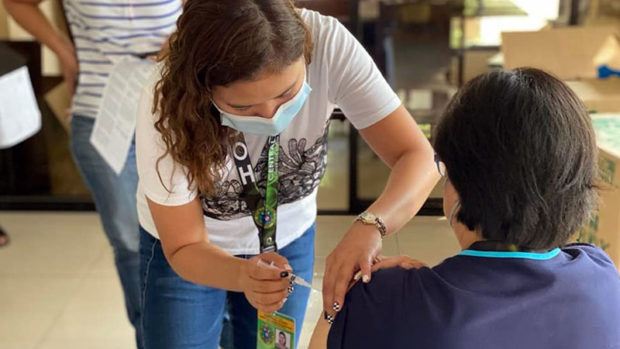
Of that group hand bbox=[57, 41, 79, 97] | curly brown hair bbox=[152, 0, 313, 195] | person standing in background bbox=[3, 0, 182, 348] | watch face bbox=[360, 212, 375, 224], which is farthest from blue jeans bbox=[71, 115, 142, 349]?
watch face bbox=[360, 212, 375, 224]

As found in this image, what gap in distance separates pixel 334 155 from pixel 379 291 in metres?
3.12

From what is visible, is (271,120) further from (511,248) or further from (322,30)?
(511,248)

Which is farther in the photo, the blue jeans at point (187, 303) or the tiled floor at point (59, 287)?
the tiled floor at point (59, 287)

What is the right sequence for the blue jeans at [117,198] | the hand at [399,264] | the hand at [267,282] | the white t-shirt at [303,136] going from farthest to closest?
the blue jeans at [117,198], the white t-shirt at [303,136], the hand at [267,282], the hand at [399,264]

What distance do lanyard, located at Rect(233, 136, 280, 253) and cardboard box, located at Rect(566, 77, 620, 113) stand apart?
0.89 metres

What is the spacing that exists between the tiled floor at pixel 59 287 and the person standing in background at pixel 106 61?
1.66ft

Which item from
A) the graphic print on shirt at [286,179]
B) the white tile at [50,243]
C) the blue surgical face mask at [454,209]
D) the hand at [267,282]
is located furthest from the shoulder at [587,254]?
the white tile at [50,243]

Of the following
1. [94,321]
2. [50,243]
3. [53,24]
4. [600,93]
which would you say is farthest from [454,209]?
[53,24]

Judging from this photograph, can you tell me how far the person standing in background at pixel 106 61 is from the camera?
1954 mm

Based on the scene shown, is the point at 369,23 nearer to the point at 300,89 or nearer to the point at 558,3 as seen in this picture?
the point at 558,3

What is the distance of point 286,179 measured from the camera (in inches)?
54.6

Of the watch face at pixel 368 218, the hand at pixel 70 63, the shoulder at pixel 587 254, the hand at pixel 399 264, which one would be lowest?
the watch face at pixel 368 218

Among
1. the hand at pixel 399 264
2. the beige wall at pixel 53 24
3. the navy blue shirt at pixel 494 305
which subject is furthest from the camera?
the beige wall at pixel 53 24

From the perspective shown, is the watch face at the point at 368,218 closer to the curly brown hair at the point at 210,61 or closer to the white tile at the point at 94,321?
the curly brown hair at the point at 210,61
